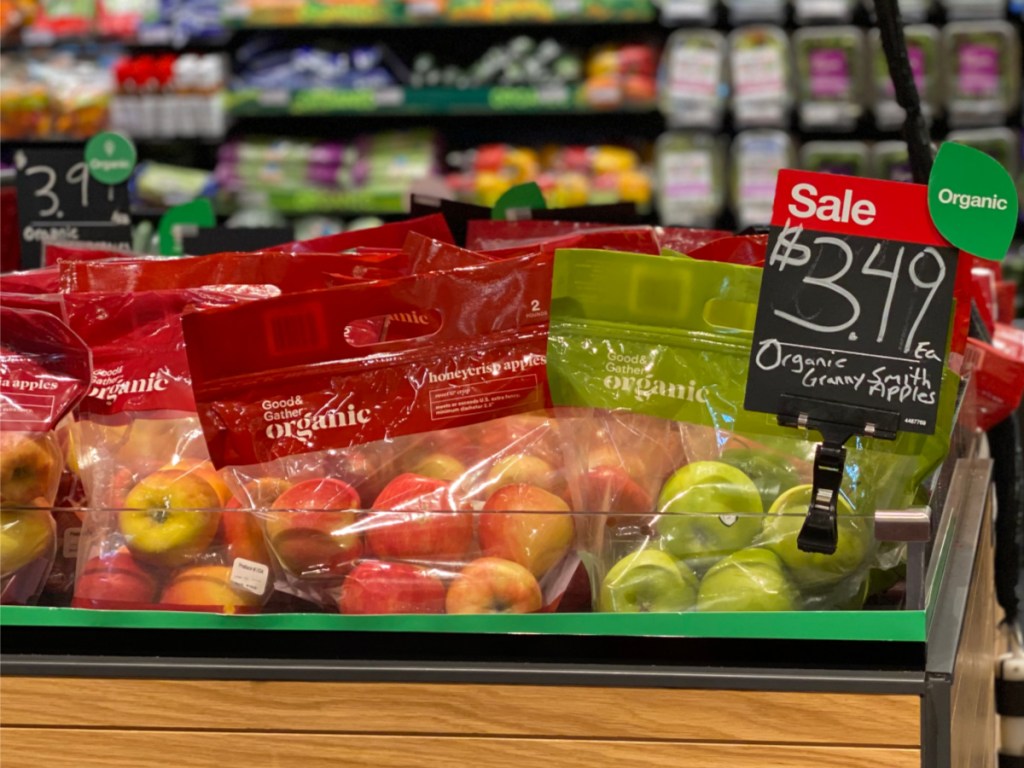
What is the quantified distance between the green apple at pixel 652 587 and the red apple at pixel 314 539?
0.23m

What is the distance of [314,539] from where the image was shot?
1.19 m

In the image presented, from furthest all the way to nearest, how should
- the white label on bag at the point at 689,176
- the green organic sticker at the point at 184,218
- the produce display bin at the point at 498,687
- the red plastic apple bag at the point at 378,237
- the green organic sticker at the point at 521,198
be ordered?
the white label on bag at the point at 689,176
the green organic sticker at the point at 184,218
the green organic sticker at the point at 521,198
the red plastic apple bag at the point at 378,237
the produce display bin at the point at 498,687

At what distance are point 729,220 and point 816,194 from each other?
432cm

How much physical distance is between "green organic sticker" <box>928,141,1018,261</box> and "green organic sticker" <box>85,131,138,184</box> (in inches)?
A: 61.0

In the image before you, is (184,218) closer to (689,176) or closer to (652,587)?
(652,587)

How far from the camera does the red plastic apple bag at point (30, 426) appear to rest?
127cm

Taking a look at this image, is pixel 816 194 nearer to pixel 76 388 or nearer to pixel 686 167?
pixel 76 388

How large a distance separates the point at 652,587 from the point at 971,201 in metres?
0.42

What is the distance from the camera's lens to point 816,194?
1130 millimetres

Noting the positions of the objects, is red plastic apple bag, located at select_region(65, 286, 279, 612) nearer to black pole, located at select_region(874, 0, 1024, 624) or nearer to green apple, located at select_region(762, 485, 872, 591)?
green apple, located at select_region(762, 485, 872, 591)

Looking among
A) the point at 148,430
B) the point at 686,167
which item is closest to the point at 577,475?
the point at 148,430

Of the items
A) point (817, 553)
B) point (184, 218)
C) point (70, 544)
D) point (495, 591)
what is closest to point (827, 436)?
point (817, 553)

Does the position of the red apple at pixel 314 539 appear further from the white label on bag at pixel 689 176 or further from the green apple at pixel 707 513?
the white label on bag at pixel 689 176

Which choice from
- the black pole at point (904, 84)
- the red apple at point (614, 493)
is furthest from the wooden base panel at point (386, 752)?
the black pole at point (904, 84)
